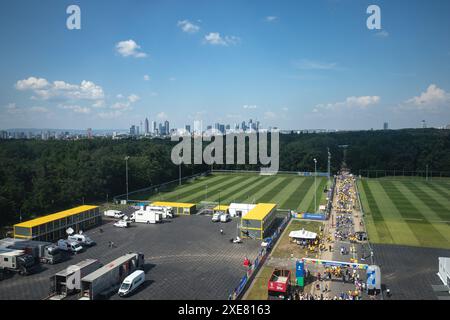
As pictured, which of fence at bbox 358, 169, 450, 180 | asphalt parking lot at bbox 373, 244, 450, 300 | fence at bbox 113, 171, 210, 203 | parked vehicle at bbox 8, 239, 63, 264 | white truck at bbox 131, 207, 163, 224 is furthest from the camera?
fence at bbox 358, 169, 450, 180

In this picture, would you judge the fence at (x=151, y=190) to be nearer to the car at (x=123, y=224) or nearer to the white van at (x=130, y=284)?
the car at (x=123, y=224)

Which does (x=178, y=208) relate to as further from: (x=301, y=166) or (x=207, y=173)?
(x=301, y=166)

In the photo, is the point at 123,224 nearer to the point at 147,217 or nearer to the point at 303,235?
the point at 147,217

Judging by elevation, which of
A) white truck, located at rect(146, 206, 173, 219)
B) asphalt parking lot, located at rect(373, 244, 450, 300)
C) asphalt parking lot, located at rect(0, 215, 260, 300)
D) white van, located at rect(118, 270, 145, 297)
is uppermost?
white truck, located at rect(146, 206, 173, 219)

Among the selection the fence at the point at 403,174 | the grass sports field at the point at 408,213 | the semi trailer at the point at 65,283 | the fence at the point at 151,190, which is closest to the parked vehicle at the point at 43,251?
the semi trailer at the point at 65,283

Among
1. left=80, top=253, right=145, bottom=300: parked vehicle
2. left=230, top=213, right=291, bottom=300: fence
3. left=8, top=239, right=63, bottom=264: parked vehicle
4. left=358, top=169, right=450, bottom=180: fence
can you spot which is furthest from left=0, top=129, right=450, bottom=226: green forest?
left=230, top=213, right=291, bottom=300: fence

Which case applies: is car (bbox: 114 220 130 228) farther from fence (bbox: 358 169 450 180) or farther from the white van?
fence (bbox: 358 169 450 180)
